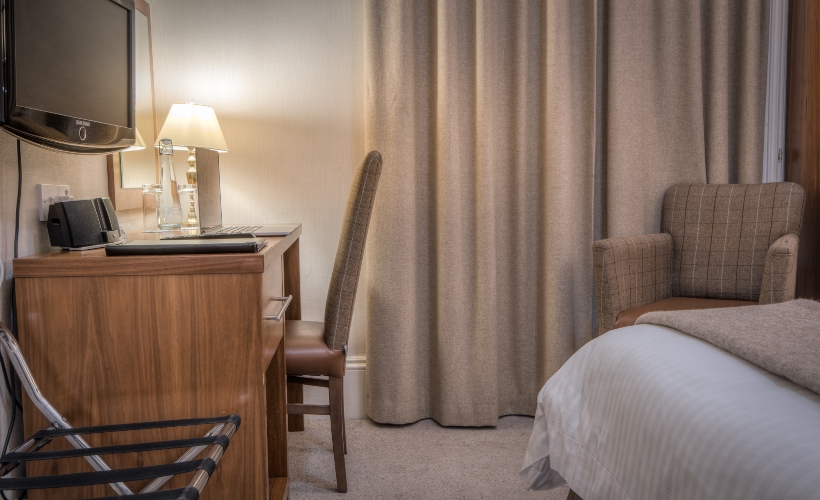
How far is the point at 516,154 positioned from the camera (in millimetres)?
2803

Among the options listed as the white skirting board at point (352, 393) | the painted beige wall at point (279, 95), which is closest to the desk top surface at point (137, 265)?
the painted beige wall at point (279, 95)

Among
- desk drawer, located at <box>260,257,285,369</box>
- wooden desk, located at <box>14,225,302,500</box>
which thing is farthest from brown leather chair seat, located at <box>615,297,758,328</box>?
wooden desk, located at <box>14,225,302,500</box>

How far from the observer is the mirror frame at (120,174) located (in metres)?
2.01

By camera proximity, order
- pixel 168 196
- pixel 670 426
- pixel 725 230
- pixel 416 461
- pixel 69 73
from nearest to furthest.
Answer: pixel 670 426, pixel 69 73, pixel 168 196, pixel 416 461, pixel 725 230

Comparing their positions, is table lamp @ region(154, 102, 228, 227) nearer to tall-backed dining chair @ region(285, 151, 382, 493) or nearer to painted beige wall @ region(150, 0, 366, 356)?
painted beige wall @ region(150, 0, 366, 356)

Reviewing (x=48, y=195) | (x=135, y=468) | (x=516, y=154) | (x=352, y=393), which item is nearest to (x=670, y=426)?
(x=135, y=468)

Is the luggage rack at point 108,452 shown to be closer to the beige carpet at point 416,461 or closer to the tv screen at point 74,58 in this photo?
the tv screen at point 74,58

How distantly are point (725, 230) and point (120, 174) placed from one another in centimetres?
231

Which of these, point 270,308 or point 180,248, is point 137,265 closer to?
point 180,248

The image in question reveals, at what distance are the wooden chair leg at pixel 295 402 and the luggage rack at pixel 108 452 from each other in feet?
4.04

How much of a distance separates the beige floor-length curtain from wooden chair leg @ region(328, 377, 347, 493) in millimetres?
573

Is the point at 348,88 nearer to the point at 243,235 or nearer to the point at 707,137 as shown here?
the point at 243,235

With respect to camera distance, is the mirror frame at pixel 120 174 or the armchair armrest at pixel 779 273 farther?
the armchair armrest at pixel 779 273

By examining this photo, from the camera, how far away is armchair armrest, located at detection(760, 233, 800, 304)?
224 centimetres
